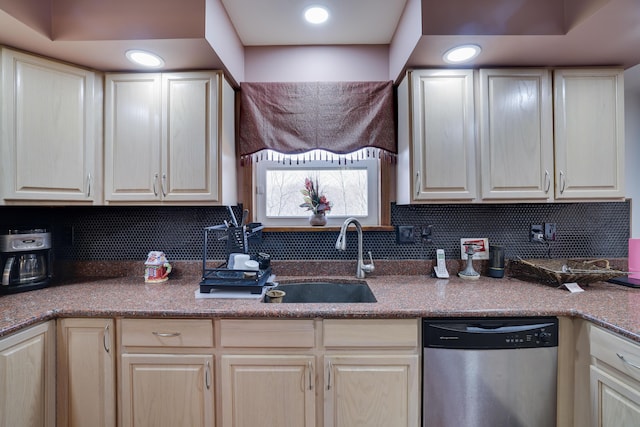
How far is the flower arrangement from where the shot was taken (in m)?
1.86

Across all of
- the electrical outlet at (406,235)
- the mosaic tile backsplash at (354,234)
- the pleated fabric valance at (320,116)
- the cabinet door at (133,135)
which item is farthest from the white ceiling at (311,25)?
the electrical outlet at (406,235)

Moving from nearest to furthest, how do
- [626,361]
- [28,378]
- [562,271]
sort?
[626,361] → [28,378] → [562,271]

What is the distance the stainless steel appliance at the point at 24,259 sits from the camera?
4.73 feet

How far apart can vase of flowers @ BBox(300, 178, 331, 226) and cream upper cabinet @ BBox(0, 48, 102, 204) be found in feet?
3.88

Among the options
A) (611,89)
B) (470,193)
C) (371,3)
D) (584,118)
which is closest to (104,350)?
(470,193)

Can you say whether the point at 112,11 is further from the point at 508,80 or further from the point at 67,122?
the point at 508,80

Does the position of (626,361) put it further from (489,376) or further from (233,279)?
(233,279)

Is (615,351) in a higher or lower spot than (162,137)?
lower

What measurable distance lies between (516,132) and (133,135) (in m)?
2.12

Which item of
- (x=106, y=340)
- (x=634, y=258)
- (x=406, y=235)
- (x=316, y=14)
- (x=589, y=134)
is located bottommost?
(x=106, y=340)

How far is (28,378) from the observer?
1151mm

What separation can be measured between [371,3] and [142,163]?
4.98 ft

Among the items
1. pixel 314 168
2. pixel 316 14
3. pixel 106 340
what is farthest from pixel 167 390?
pixel 316 14

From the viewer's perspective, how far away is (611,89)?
1.59 metres
